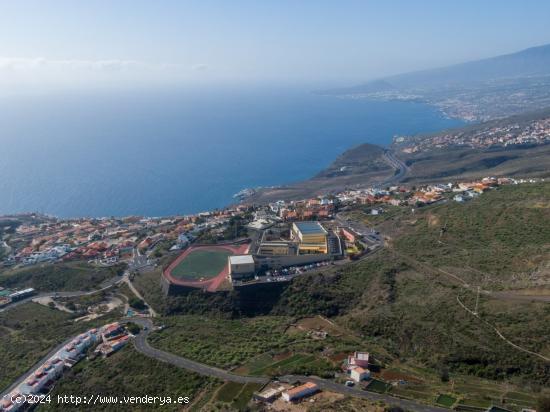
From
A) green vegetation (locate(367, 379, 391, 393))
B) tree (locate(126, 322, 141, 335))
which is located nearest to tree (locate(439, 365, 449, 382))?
green vegetation (locate(367, 379, 391, 393))

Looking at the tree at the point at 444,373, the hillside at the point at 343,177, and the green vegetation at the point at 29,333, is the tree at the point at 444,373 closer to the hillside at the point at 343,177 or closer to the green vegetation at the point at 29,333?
the green vegetation at the point at 29,333

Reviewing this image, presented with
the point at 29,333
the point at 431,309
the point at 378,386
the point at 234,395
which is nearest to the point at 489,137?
the point at 431,309

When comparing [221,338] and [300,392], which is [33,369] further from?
[300,392]

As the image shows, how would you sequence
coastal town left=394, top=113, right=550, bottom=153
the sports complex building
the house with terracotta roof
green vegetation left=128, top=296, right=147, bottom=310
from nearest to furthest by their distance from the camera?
the house with terracotta roof → the sports complex building → green vegetation left=128, top=296, right=147, bottom=310 → coastal town left=394, top=113, right=550, bottom=153

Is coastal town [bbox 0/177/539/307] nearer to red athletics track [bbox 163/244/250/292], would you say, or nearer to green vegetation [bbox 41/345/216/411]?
red athletics track [bbox 163/244/250/292]

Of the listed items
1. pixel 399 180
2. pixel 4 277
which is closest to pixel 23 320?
pixel 4 277

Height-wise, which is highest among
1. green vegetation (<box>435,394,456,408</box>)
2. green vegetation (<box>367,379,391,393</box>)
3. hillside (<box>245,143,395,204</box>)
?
green vegetation (<box>435,394,456,408</box>)
